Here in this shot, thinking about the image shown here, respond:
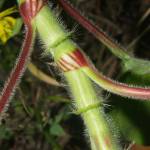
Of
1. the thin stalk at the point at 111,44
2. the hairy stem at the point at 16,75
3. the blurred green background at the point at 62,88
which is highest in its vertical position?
the hairy stem at the point at 16,75

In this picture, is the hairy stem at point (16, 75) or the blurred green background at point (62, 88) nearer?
the hairy stem at point (16, 75)

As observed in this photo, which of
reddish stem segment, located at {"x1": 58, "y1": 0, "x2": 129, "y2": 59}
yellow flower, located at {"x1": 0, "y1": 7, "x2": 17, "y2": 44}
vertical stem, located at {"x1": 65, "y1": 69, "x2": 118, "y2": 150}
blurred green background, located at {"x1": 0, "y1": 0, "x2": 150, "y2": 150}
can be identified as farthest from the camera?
blurred green background, located at {"x1": 0, "y1": 0, "x2": 150, "y2": 150}

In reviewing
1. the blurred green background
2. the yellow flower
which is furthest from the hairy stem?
the blurred green background

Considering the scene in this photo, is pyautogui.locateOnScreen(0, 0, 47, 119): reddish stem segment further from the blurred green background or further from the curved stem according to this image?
the blurred green background

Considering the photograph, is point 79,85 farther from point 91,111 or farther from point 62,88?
point 62,88

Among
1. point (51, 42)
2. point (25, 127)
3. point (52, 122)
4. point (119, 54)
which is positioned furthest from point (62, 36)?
point (25, 127)

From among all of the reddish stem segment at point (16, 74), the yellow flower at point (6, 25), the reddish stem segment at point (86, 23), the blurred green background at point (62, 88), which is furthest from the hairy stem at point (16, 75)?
the blurred green background at point (62, 88)

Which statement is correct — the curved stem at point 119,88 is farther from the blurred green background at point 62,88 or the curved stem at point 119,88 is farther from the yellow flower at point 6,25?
the blurred green background at point 62,88

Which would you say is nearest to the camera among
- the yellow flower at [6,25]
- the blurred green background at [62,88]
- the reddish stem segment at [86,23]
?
the reddish stem segment at [86,23]
